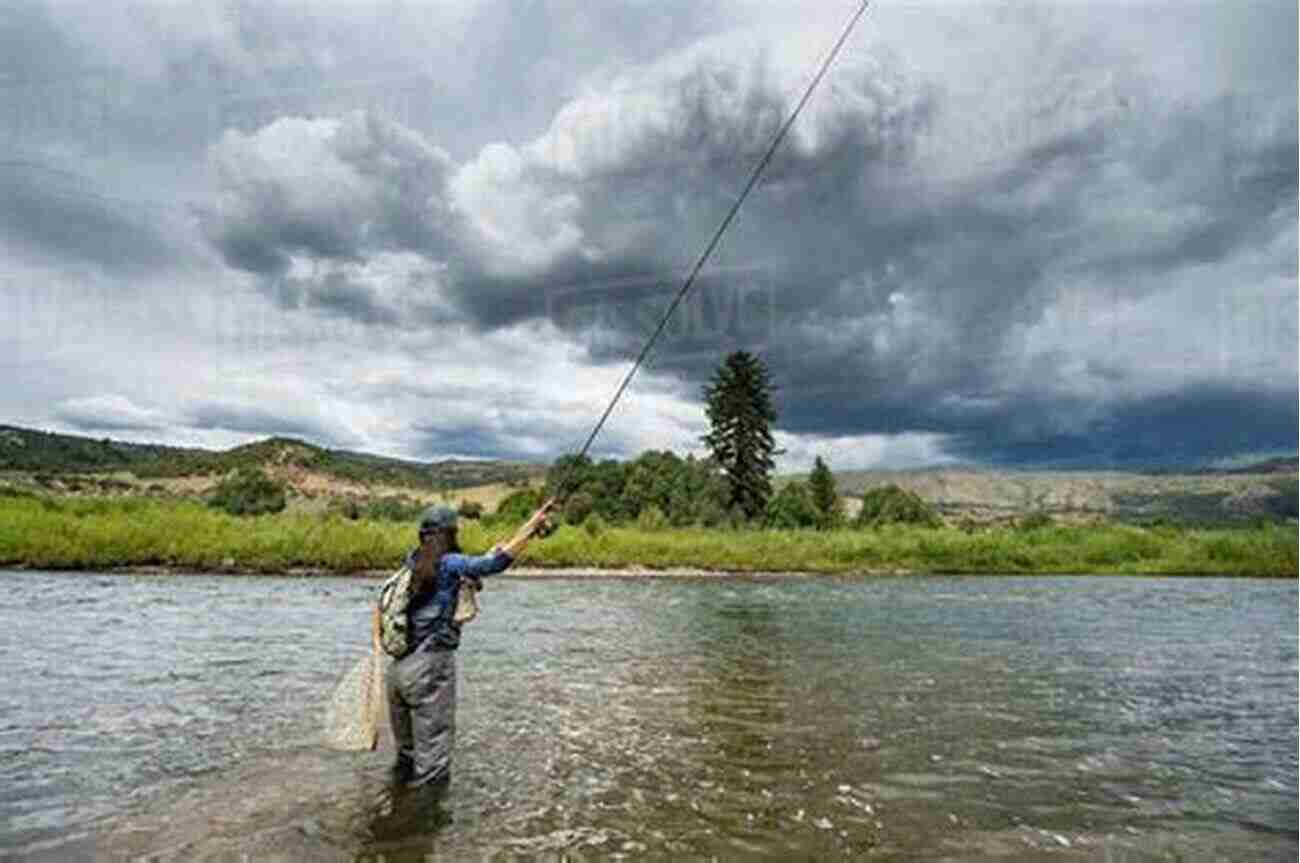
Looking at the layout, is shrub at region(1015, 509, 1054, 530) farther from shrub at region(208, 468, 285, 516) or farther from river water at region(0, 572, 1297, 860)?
shrub at region(208, 468, 285, 516)

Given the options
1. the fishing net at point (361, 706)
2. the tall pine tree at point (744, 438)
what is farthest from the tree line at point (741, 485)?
the fishing net at point (361, 706)

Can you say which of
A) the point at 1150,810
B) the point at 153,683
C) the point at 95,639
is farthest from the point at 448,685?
the point at 95,639

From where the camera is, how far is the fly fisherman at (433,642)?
8.33 meters

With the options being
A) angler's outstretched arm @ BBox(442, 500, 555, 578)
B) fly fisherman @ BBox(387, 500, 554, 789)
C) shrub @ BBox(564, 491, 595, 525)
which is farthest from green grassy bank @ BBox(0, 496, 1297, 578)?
angler's outstretched arm @ BBox(442, 500, 555, 578)

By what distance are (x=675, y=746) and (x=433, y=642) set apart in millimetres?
3342

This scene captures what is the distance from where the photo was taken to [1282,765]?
10.2 metres

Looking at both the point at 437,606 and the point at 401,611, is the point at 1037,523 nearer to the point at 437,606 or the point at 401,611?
the point at 437,606

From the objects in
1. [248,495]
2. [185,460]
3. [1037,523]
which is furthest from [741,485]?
[185,460]

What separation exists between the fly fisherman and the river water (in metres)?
0.38

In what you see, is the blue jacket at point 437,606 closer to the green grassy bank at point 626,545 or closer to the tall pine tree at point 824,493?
the green grassy bank at point 626,545

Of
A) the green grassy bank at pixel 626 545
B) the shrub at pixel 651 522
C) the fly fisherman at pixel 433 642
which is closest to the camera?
the fly fisherman at pixel 433 642

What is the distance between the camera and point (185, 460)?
11688cm

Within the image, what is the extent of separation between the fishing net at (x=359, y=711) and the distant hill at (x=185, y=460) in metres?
96.4

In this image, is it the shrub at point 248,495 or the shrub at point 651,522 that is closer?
the shrub at point 651,522
